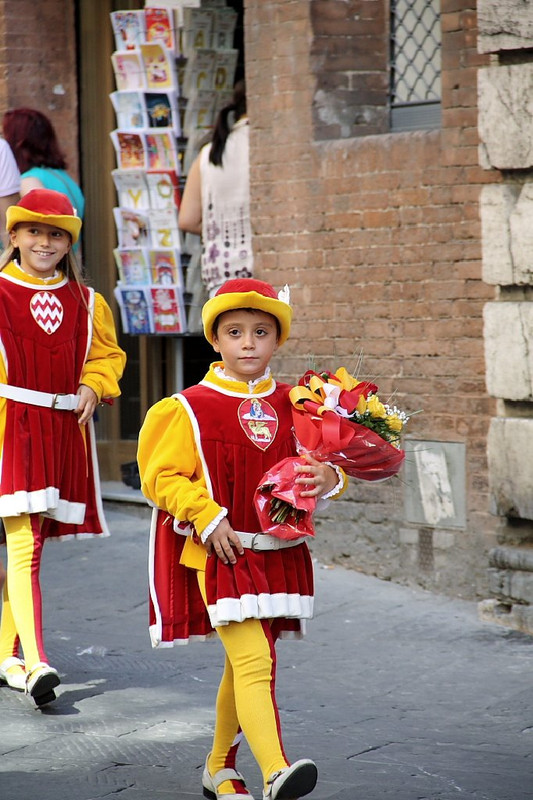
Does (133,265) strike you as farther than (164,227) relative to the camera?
Yes

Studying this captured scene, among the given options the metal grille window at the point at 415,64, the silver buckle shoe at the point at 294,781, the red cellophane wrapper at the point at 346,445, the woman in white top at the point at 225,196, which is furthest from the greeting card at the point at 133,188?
the silver buckle shoe at the point at 294,781

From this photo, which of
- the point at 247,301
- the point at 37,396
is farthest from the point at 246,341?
the point at 37,396

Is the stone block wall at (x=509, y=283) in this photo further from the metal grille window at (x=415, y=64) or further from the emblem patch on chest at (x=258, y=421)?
the emblem patch on chest at (x=258, y=421)

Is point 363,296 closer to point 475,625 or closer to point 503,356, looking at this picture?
point 503,356

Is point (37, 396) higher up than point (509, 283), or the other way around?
point (509, 283)

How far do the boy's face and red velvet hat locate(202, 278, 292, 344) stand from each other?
0.03m

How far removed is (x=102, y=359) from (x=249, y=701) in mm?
2244

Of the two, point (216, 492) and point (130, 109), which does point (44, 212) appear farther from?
point (130, 109)

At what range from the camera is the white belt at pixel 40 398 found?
20.0 ft

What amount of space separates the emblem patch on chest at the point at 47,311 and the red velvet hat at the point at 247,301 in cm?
149

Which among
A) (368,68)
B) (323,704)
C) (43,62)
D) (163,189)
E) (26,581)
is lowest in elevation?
(323,704)

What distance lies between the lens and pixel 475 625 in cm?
712

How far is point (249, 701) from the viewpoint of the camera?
453 centimetres

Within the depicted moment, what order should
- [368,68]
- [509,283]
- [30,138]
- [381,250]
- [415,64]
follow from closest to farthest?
[509,283]
[381,250]
[415,64]
[368,68]
[30,138]
